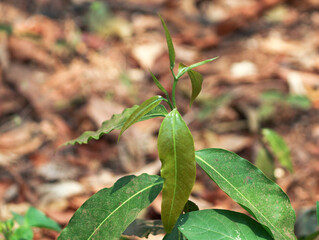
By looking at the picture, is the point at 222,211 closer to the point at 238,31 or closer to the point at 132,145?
the point at 132,145

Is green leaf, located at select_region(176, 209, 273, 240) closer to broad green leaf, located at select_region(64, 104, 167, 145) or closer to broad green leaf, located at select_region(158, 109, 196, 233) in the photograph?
broad green leaf, located at select_region(158, 109, 196, 233)

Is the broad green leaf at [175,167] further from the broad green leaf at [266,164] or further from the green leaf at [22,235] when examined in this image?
the broad green leaf at [266,164]

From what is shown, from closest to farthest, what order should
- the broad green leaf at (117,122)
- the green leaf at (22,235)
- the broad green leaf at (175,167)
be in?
1. the broad green leaf at (175,167)
2. the broad green leaf at (117,122)
3. the green leaf at (22,235)

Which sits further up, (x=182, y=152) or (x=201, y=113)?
(x=182, y=152)

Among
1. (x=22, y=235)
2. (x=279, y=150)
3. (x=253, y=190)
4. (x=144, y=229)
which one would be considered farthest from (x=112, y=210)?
(x=279, y=150)

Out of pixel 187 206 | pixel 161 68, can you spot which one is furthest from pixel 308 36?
pixel 187 206

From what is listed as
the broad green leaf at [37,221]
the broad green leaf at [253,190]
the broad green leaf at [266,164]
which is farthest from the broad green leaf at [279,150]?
the broad green leaf at [37,221]

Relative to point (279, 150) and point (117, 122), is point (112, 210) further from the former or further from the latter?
point (279, 150)

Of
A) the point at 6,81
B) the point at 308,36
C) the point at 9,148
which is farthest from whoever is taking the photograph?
the point at 308,36
